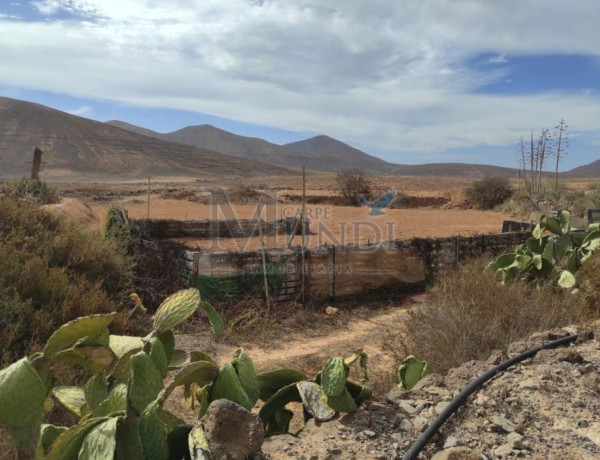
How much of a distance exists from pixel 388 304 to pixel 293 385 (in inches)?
243

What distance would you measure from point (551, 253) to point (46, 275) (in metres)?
6.66

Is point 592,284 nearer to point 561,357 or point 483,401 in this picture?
point 561,357

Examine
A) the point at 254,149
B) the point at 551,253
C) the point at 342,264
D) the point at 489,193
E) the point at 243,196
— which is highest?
the point at 254,149

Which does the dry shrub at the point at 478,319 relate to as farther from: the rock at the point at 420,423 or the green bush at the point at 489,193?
the green bush at the point at 489,193

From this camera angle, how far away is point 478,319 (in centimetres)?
506

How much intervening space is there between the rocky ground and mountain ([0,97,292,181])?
73126 mm

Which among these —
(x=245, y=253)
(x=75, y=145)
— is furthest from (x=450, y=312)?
(x=75, y=145)

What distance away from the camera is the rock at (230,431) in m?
2.03

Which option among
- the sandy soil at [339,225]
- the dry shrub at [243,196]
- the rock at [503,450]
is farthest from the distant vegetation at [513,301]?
the dry shrub at [243,196]

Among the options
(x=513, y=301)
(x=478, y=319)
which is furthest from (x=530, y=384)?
(x=513, y=301)

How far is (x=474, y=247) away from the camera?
1013 cm

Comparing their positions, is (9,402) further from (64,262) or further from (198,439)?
(64,262)

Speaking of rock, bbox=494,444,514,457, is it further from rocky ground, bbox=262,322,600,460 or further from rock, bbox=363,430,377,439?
rock, bbox=363,430,377,439

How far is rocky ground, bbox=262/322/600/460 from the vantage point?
2533 mm
